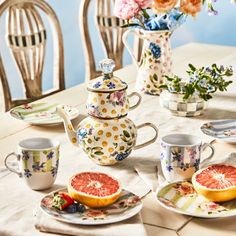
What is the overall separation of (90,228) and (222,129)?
2.10 feet

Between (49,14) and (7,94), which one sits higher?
(49,14)

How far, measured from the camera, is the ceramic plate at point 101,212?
117 centimetres

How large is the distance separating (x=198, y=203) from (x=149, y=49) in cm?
78

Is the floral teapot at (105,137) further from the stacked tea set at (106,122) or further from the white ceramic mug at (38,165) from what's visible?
the white ceramic mug at (38,165)

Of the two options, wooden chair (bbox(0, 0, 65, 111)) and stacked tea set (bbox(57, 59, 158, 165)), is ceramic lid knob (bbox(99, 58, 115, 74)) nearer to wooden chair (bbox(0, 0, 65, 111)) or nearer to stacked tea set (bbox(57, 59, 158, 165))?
stacked tea set (bbox(57, 59, 158, 165))

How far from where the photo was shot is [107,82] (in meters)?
1.42

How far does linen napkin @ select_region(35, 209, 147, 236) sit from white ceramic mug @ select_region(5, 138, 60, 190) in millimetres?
144

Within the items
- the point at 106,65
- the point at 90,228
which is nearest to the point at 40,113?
the point at 106,65

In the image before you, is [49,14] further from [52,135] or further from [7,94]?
[52,135]

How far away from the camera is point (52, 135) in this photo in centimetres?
168

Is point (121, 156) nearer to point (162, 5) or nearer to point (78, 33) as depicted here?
point (162, 5)

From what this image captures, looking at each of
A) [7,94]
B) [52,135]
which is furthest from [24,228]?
[7,94]

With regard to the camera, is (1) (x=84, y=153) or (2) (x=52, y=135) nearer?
(1) (x=84, y=153)

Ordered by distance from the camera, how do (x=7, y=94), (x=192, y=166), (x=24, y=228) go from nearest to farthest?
1. (x=24, y=228)
2. (x=192, y=166)
3. (x=7, y=94)
